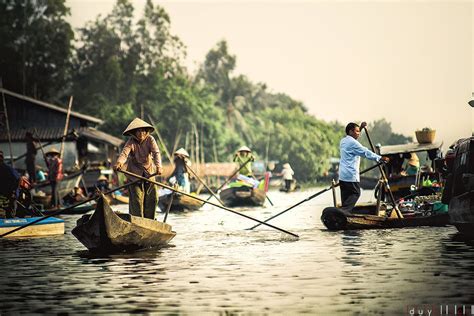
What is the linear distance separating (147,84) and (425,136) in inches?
1945

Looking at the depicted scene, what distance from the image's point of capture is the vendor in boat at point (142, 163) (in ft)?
46.1

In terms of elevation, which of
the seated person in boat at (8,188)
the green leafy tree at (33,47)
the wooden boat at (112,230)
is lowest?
the wooden boat at (112,230)

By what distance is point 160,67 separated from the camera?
228 feet

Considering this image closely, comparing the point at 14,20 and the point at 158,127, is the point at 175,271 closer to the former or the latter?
the point at 14,20

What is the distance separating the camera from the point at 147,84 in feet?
228

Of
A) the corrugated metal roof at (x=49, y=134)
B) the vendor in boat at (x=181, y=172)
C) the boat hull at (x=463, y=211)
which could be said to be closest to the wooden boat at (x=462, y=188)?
the boat hull at (x=463, y=211)

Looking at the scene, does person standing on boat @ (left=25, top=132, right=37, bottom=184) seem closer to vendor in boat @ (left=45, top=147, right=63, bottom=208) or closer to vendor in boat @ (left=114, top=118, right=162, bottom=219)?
vendor in boat @ (left=45, top=147, right=63, bottom=208)

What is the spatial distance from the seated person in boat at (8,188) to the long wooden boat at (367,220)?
5379 mm

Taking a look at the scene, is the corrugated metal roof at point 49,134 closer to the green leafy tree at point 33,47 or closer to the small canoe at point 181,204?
the green leafy tree at point 33,47

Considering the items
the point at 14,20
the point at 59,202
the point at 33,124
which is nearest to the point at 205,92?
the point at 14,20

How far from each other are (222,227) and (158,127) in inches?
1860

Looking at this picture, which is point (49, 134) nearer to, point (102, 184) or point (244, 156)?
point (102, 184)

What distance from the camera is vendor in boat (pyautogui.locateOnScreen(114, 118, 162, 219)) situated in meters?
14.1

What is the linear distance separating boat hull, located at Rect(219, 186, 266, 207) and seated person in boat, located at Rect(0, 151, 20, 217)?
12.6 meters
